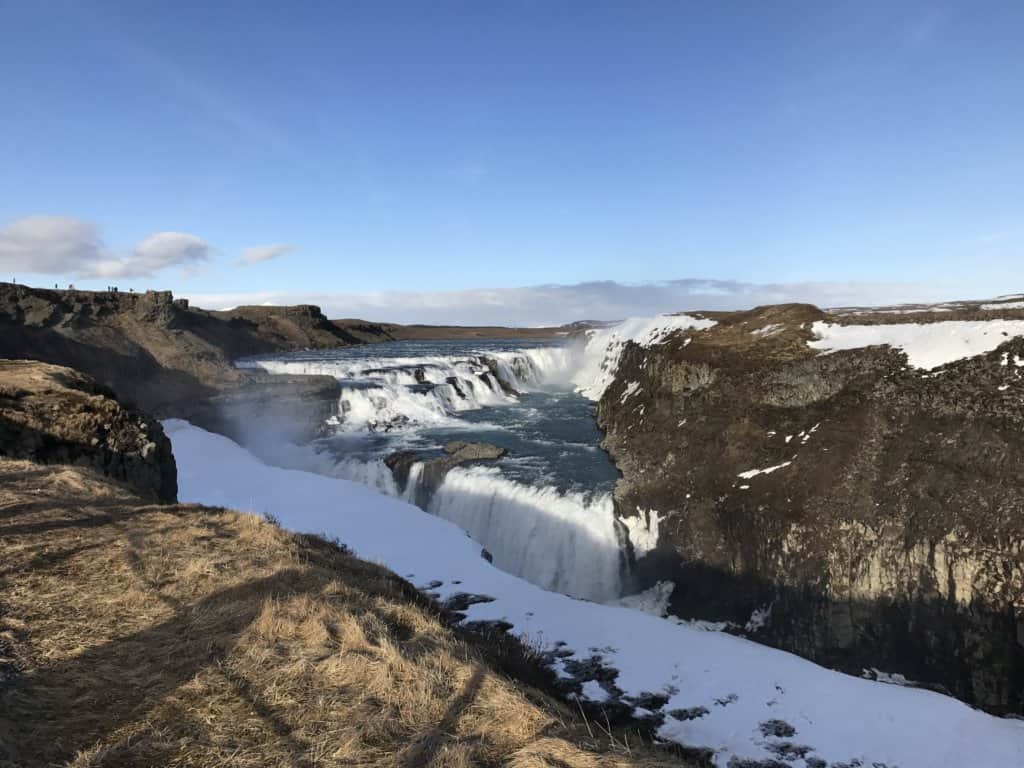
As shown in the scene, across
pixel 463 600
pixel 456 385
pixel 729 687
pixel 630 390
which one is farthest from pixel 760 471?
pixel 456 385

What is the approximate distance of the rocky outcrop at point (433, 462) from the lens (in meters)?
25.0

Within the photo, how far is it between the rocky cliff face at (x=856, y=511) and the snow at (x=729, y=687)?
3029 millimetres

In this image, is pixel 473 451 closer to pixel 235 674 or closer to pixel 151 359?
pixel 235 674

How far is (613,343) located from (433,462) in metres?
25.9

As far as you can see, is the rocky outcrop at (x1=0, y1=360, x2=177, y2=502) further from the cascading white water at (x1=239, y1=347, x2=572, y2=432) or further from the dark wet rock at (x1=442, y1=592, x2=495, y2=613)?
the cascading white water at (x1=239, y1=347, x2=572, y2=432)

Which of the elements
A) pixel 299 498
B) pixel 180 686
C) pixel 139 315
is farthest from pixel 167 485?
pixel 139 315

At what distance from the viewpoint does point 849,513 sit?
1567 centimetres

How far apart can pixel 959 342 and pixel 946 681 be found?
1087 centimetres

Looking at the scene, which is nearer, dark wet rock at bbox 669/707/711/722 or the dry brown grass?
the dry brown grass

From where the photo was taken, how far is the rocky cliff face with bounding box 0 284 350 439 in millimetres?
37812

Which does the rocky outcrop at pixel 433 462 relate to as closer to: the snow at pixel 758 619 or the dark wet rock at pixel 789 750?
the snow at pixel 758 619

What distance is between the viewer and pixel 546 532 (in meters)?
20.5

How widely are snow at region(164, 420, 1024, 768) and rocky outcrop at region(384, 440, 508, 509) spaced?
882cm

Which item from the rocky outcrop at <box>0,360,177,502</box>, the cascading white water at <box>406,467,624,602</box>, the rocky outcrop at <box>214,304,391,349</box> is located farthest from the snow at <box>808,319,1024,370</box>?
the rocky outcrop at <box>214,304,391,349</box>
